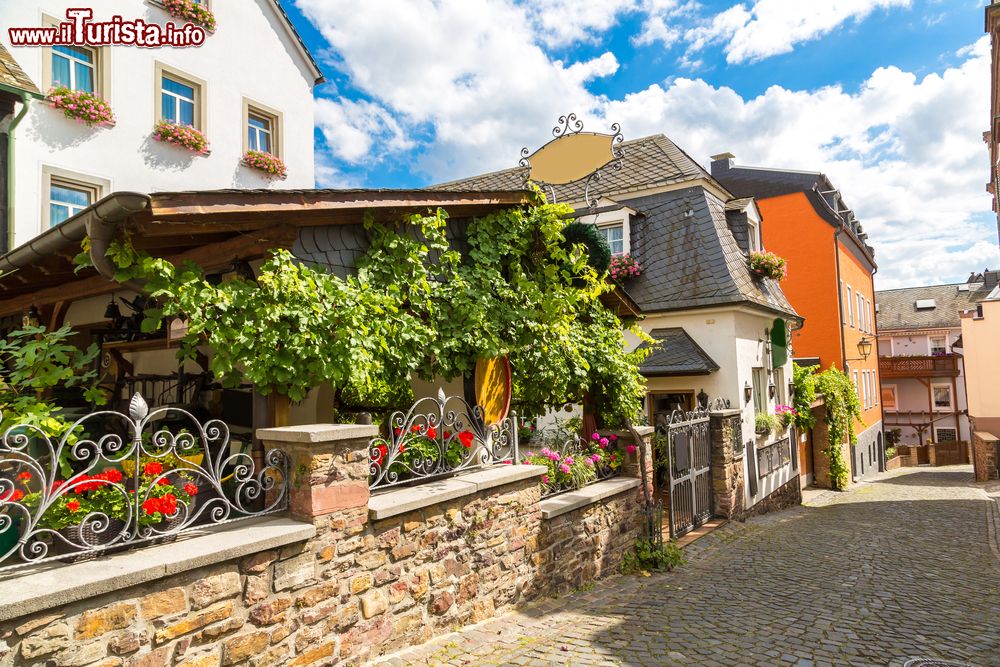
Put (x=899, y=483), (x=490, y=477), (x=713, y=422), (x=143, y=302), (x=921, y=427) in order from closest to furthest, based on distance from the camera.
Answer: (x=490, y=477)
(x=143, y=302)
(x=713, y=422)
(x=899, y=483)
(x=921, y=427)

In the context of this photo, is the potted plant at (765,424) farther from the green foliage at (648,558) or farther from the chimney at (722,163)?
the chimney at (722,163)

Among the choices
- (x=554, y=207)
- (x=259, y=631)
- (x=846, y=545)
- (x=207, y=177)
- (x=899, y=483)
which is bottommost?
(x=899, y=483)

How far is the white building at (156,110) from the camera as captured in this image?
33.9 ft

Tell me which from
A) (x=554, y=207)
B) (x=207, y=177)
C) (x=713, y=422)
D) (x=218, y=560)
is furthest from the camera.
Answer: (x=207, y=177)

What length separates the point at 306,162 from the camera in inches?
598

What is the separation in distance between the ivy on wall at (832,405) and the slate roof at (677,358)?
5435mm

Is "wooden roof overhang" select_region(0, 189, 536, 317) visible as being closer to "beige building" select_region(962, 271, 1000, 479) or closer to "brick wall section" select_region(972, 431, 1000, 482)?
"brick wall section" select_region(972, 431, 1000, 482)

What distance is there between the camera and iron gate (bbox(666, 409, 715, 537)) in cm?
921

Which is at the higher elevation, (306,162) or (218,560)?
(306,162)

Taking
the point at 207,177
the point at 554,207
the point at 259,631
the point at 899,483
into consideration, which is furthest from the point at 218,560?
the point at 899,483

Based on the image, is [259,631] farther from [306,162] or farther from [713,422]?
[306,162]

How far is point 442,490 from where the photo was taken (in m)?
4.87

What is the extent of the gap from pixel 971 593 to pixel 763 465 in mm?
6299

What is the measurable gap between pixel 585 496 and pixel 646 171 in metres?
9.89
